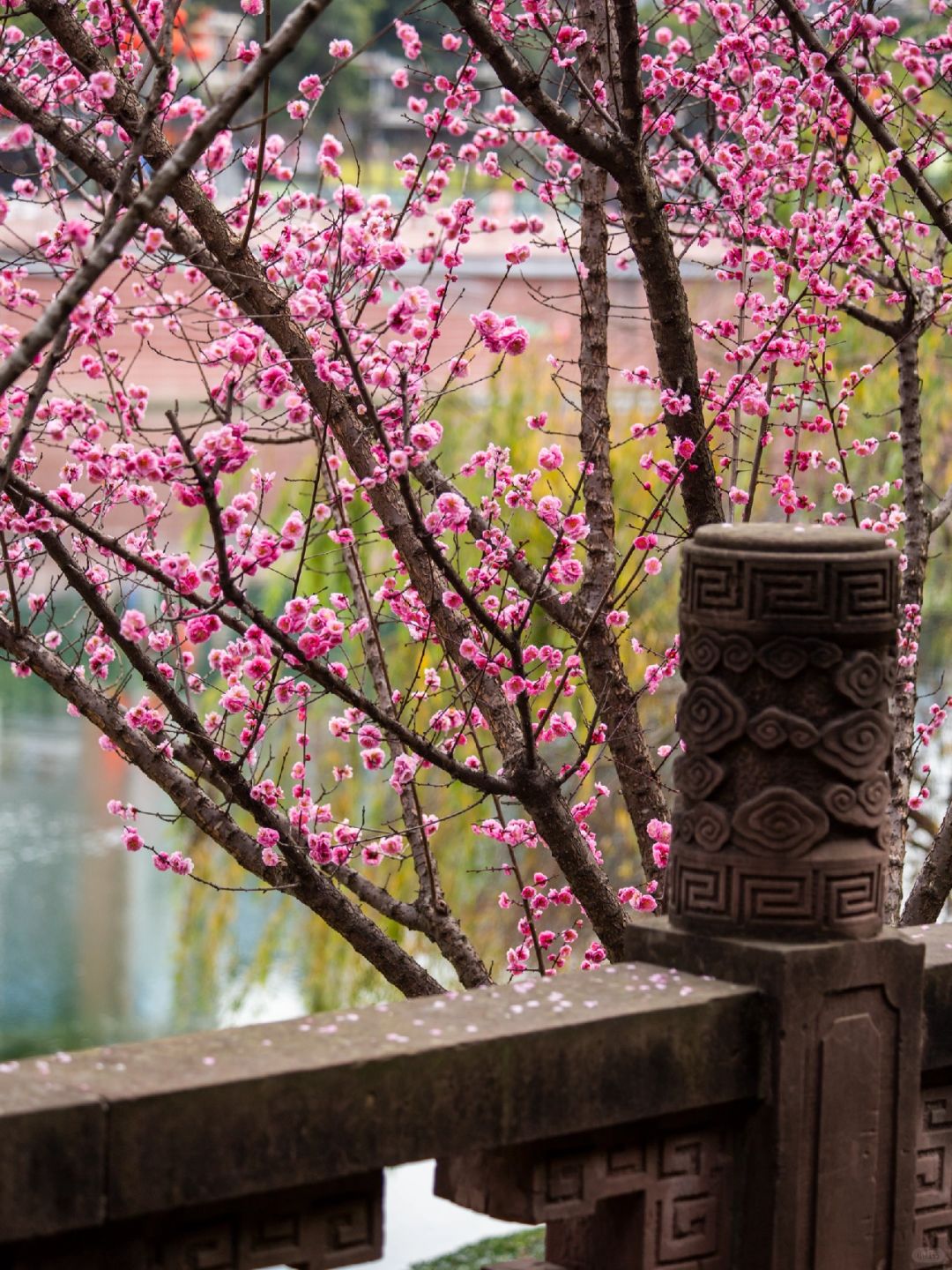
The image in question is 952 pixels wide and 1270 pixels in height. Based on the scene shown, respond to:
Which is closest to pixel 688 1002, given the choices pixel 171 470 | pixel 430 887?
pixel 171 470

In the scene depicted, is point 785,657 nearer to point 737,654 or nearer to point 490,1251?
point 737,654

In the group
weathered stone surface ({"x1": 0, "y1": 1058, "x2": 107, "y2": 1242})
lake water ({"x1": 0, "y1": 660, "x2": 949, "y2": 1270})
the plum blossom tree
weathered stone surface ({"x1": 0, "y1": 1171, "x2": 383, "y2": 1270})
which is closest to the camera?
weathered stone surface ({"x1": 0, "y1": 1058, "x2": 107, "y2": 1242})

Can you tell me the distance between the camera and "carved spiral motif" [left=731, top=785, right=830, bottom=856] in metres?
2.49

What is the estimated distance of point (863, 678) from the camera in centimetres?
252

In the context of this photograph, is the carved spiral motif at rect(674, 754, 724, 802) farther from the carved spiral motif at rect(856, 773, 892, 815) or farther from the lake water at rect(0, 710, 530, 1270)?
the lake water at rect(0, 710, 530, 1270)

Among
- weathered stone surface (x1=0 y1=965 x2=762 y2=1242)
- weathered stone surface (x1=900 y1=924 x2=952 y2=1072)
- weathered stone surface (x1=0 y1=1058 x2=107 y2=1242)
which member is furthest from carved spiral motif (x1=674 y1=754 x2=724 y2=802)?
weathered stone surface (x1=0 y1=1058 x2=107 y2=1242)

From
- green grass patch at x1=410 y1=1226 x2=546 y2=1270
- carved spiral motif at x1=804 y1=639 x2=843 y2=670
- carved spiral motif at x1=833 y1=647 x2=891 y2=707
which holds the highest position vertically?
carved spiral motif at x1=804 y1=639 x2=843 y2=670

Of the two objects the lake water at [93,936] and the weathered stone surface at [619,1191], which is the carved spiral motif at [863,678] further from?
the lake water at [93,936]

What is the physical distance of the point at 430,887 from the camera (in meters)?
4.33

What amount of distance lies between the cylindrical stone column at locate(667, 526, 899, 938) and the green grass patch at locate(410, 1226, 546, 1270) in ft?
21.8

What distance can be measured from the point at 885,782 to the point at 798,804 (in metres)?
0.17

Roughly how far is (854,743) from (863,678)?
10 centimetres

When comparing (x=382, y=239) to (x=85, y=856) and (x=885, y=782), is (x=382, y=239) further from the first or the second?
(x=85, y=856)

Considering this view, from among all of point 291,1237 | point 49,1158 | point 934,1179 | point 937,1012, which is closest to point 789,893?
point 937,1012
